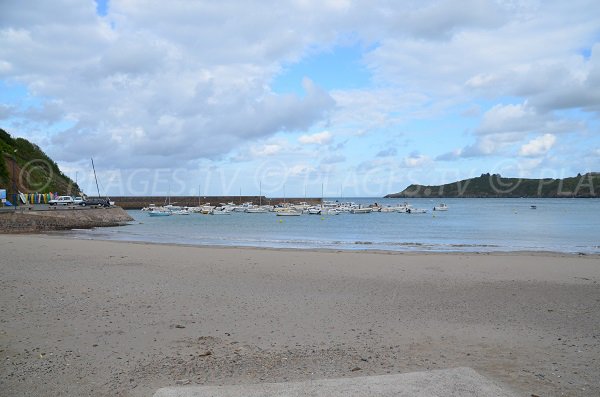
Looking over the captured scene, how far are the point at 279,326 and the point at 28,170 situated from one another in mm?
77583

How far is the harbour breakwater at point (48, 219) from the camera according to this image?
1537 inches

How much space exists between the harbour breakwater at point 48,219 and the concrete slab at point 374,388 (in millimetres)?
37228

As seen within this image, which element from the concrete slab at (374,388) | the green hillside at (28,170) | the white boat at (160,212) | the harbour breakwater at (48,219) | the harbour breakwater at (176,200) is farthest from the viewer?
the harbour breakwater at (176,200)

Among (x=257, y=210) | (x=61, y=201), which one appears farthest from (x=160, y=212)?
(x=61, y=201)

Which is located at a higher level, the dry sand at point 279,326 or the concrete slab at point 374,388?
the concrete slab at point 374,388

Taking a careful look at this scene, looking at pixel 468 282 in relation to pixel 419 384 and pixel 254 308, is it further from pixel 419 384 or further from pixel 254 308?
pixel 419 384

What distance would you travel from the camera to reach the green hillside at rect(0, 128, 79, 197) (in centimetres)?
6354

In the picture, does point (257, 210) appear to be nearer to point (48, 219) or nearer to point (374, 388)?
point (48, 219)

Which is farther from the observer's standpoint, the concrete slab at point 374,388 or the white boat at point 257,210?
the white boat at point 257,210

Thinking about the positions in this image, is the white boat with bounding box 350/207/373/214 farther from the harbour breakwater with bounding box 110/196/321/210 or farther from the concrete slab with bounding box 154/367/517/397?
the concrete slab with bounding box 154/367/517/397

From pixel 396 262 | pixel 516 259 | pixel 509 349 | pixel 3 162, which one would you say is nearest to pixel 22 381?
pixel 509 349

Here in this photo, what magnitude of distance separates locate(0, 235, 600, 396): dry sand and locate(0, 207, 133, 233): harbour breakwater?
88.9 feet

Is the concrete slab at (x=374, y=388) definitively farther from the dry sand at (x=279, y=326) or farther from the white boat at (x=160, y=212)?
the white boat at (x=160, y=212)

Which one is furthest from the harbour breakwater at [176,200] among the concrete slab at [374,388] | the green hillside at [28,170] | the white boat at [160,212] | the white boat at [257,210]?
the concrete slab at [374,388]
